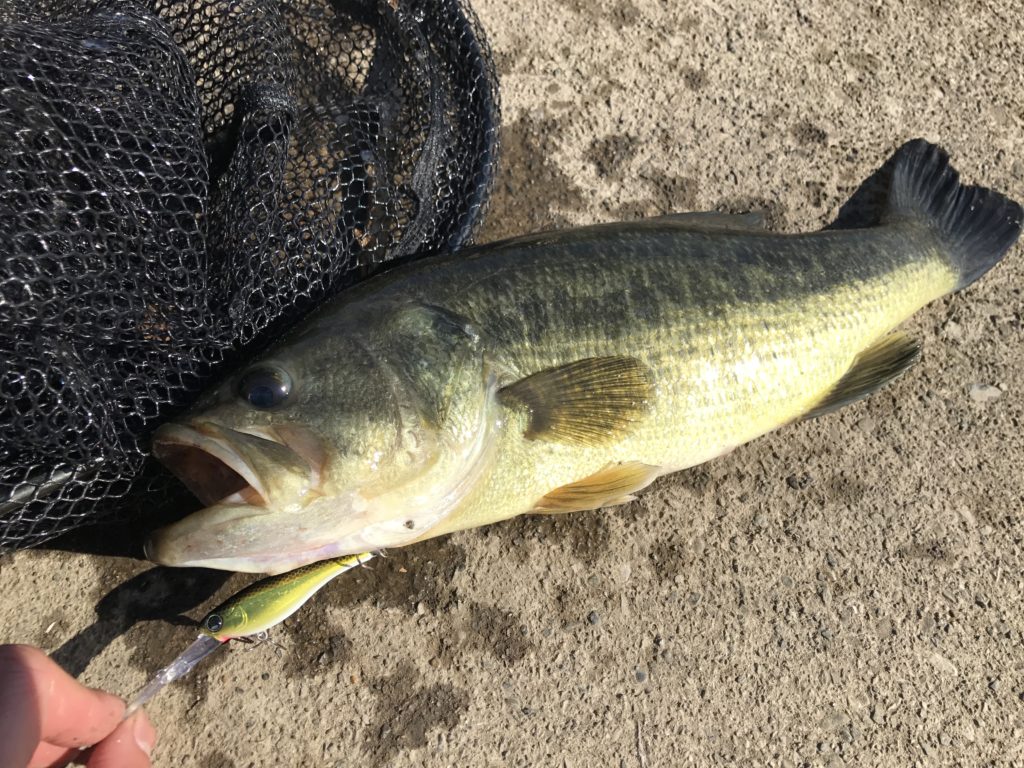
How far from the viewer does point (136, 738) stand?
7.25ft

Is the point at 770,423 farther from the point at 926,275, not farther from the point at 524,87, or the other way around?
the point at 524,87

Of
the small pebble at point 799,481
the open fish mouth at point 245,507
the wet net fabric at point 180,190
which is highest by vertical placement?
the wet net fabric at point 180,190

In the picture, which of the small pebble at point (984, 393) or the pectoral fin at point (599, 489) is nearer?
the pectoral fin at point (599, 489)

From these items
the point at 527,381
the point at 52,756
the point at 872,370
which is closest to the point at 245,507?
the point at 527,381

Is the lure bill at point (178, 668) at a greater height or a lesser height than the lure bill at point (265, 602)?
lesser

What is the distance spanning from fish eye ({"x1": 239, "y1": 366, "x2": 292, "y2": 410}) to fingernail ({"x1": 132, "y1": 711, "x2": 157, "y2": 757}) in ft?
3.87

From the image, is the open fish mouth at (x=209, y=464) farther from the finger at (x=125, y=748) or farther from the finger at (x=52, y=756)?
the finger at (x=52, y=756)

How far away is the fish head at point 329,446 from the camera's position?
6.01ft

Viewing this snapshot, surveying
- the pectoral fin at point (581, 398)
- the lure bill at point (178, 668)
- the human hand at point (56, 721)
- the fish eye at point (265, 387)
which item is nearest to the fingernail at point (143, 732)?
the human hand at point (56, 721)

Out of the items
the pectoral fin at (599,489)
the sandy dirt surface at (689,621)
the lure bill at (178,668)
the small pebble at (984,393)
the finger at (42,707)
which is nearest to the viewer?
the finger at (42,707)

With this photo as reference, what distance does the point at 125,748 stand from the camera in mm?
2176

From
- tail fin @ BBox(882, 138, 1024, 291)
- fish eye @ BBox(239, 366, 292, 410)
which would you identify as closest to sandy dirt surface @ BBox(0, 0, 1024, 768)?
tail fin @ BBox(882, 138, 1024, 291)

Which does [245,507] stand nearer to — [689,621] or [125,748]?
[125,748]

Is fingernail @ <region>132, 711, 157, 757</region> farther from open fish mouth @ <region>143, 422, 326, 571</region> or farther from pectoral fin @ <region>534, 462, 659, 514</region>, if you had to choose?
pectoral fin @ <region>534, 462, 659, 514</region>
